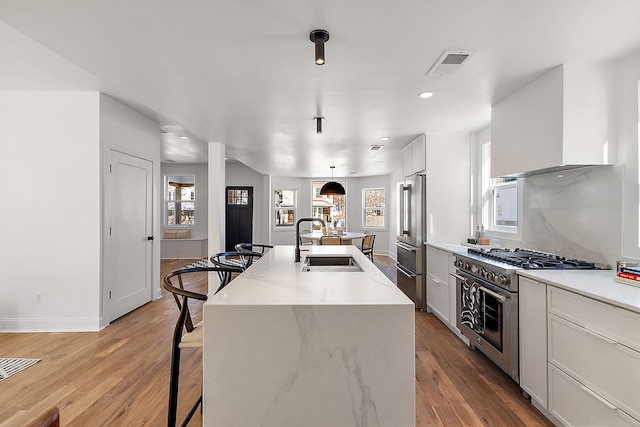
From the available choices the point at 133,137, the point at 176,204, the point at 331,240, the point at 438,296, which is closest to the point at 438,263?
the point at 438,296

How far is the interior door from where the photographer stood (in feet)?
11.9

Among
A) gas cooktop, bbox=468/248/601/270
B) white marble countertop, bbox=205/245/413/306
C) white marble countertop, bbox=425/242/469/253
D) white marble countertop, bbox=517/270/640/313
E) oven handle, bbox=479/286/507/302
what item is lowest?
oven handle, bbox=479/286/507/302

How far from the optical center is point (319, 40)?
6.15 feet

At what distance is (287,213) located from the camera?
33.7ft

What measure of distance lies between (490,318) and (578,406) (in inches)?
33.5

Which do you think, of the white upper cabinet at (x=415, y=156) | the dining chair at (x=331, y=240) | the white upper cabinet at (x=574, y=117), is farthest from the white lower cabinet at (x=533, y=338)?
the dining chair at (x=331, y=240)

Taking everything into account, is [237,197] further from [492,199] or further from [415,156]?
[492,199]

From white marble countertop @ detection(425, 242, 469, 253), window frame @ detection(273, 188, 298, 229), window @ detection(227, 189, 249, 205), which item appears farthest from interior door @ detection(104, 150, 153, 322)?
window frame @ detection(273, 188, 298, 229)

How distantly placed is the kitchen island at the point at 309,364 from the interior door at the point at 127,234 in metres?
2.98

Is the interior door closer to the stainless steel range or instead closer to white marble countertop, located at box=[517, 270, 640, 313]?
the stainless steel range

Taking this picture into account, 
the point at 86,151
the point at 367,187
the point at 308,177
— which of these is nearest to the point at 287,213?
the point at 308,177

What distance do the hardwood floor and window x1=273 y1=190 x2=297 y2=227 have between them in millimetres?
6789

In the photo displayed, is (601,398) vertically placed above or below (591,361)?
below

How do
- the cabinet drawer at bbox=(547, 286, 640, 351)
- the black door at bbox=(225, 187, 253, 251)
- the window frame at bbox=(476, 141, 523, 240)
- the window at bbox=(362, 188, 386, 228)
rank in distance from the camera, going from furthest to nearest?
the window at bbox=(362, 188, 386, 228) → the black door at bbox=(225, 187, 253, 251) → the window frame at bbox=(476, 141, 523, 240) → the cabinet drawer at bbox=(547, 286, 640, 351)
